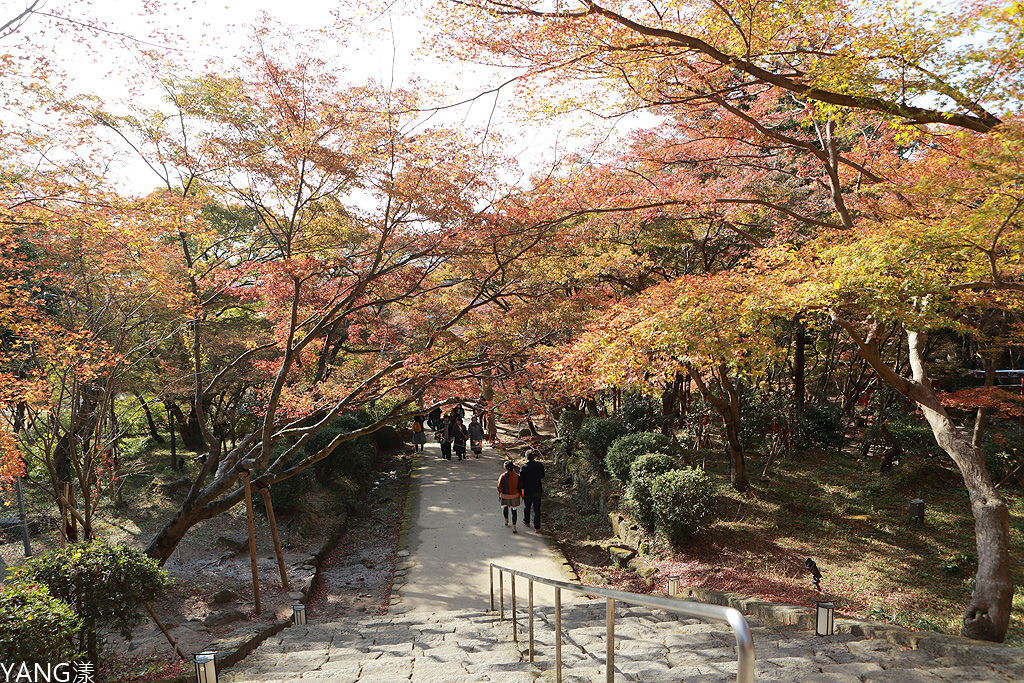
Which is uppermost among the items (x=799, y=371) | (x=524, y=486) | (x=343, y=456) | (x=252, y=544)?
(x=799, y=371)

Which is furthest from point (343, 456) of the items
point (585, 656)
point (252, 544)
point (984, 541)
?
point (984, 541)

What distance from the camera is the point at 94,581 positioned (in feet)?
16.8

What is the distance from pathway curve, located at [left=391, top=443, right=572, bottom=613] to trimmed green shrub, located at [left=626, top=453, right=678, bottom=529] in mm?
1491

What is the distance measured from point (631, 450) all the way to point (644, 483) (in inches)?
66.9

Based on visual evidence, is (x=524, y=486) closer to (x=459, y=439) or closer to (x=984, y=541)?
(x=459, y=439)

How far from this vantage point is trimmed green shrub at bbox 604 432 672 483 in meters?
10.6

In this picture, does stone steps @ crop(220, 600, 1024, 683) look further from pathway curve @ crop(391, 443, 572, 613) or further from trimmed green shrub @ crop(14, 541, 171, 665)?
pathway curve @ crop(391, 443, 572, 613)

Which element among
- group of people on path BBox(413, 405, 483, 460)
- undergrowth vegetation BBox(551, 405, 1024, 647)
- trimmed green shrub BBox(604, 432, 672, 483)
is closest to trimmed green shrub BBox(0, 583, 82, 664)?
undergrowth vegetation BBox(551, 405, 1024, 647)

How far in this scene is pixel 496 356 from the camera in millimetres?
10312

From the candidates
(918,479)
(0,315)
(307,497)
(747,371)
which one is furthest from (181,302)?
(918,479)

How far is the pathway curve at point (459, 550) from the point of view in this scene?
822cm

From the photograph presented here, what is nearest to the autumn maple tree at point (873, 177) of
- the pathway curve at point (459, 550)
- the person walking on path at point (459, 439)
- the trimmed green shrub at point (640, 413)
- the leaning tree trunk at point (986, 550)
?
the leaning tree trunk at point (986, 550)

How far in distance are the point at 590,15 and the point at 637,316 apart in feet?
11.4

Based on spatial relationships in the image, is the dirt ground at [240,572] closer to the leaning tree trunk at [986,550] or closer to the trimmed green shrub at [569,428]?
the trimmed green shrub at [569,428]
